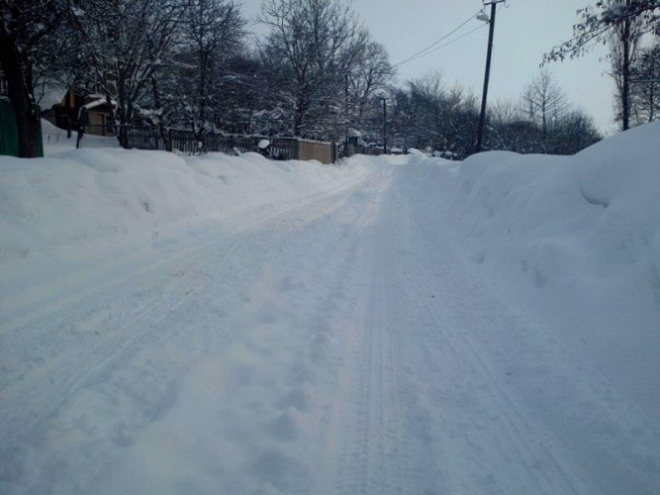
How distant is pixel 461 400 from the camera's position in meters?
3.15

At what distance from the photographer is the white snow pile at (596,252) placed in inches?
127

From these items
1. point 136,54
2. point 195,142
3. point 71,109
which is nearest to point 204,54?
point 136,54

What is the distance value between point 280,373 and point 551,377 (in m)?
2.23

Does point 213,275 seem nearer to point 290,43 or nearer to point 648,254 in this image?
point 648,254

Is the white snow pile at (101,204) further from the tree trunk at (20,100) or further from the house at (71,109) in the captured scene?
the house at (71,109)

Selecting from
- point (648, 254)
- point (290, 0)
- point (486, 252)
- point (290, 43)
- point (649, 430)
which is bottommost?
point (649, 430)

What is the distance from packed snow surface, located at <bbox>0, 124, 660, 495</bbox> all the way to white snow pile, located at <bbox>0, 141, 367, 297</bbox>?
0.04 meters

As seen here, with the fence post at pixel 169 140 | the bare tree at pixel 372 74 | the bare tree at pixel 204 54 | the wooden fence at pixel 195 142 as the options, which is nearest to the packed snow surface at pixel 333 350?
the fence post at pixel 169 140

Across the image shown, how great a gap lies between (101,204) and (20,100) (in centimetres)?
461

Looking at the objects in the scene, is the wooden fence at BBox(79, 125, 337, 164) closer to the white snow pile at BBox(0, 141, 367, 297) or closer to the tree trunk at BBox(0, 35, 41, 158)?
the tree trunk at BBox(0, 35, 41, 158)

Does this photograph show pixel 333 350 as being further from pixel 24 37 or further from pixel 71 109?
pixel 71 109

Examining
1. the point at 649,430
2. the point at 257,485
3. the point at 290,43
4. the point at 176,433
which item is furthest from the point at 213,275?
the point at 290,43

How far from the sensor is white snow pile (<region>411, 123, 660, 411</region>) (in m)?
3.22

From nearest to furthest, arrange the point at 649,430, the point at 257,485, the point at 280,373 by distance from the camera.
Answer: the point at 257,485, the point at 649,430, the point at 280,373
